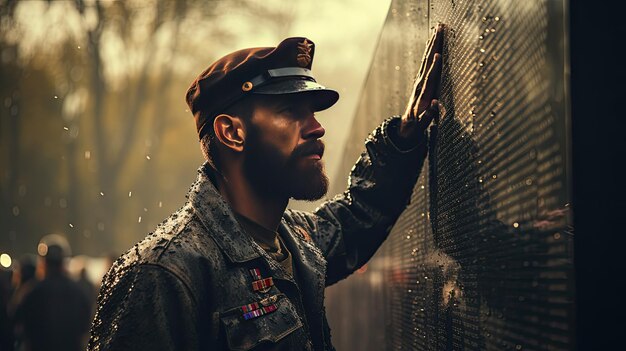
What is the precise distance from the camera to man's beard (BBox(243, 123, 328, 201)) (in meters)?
3.00

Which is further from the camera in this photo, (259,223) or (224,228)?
(259,223)

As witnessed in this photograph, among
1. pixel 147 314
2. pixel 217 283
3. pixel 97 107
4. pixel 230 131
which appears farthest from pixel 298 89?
pixel 97 107

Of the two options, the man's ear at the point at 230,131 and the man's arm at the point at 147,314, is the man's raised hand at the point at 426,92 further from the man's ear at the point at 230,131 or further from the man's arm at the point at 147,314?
the man's arm at the point at 147,314

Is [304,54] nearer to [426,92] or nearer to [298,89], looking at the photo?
[298,89]

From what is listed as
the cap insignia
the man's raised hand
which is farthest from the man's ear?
the man's raised hand

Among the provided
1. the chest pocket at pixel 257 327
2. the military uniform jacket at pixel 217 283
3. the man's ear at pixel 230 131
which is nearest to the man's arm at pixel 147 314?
the military uniform jacket at pixel 217 283

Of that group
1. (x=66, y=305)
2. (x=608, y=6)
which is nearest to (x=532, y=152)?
(x=608, y=6)

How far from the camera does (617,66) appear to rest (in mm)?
1300

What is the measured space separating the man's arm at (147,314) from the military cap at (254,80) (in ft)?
2.68

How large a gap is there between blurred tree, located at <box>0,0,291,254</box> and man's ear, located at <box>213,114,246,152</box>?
771 inches

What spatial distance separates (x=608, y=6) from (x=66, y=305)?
7.86 metres

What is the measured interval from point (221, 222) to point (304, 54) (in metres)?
0.79

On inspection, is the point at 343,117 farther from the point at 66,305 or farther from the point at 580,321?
the point at 580,321

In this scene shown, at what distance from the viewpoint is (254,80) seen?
9.94 feet
